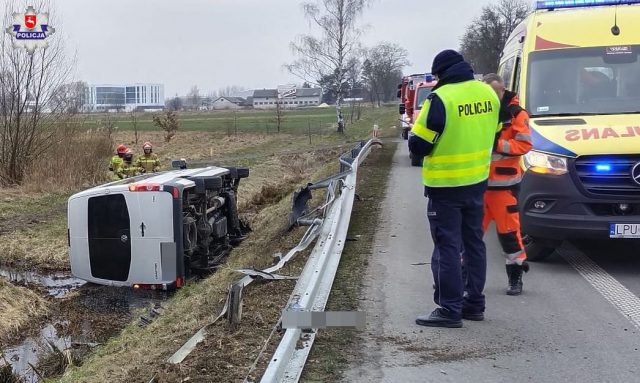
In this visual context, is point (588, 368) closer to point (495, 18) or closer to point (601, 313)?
point (601, 313)

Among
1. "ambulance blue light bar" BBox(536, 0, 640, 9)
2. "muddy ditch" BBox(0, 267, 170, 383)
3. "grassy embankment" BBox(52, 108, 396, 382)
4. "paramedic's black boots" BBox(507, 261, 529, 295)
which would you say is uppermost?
"ambulance blue light bar" BBox(536, 0, 640, 9)

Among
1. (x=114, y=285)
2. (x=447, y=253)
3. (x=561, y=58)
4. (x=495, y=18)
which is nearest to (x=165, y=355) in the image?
(x=447, y=253)

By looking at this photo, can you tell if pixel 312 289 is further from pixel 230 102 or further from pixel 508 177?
pixel 230 102

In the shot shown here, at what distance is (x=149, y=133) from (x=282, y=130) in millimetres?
8824

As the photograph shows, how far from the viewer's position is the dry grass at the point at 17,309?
7.70 metres

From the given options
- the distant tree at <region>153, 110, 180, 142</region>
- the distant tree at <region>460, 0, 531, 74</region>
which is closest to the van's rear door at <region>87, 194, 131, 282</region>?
the distant tree at <region>153, 110, 180, 142</region>

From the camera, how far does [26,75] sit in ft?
60.3

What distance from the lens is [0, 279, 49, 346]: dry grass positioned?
7699 millimetres

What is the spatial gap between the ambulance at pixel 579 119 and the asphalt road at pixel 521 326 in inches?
20.9

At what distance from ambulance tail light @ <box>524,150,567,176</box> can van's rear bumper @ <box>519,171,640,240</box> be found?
0.05 metres

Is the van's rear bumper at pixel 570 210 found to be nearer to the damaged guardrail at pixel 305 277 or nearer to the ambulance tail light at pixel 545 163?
the ambulance tail light at pixel 545 163

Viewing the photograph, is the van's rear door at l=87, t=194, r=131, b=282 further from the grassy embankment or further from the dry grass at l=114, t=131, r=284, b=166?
the dry grass at l=114, t=131, r=284, b=166

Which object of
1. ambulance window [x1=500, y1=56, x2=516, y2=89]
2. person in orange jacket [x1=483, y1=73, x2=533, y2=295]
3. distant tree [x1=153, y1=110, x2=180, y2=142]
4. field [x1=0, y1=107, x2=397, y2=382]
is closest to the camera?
field [x1=0, y1=107, x2=397, y2=382]

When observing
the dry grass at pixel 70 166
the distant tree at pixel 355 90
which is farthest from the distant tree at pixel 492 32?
the dry grass at pixel 70 166
